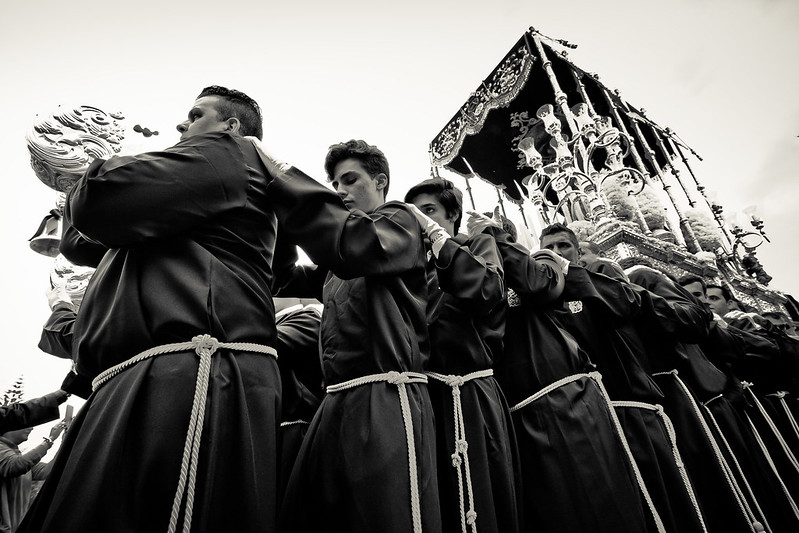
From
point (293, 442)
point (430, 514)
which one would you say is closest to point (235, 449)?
point (430, 514)

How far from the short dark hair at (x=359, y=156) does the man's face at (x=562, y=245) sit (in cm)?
158

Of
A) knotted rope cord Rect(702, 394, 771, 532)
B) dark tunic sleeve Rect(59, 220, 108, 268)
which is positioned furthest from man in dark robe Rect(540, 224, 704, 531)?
dark tunic sleeve Rect(59, 220, 108, 268)

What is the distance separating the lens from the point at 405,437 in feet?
5.11

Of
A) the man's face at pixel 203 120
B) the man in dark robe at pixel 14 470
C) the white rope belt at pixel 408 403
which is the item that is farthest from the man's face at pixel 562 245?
the man in dark robe at pixel 14 470

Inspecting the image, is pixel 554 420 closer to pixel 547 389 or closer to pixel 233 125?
pixel 547 389

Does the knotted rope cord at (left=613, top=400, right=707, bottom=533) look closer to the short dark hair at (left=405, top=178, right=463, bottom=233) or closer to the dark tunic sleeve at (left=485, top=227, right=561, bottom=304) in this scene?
the dark tunic sleeve at (left=485, top=227, right=561, bottom=304)

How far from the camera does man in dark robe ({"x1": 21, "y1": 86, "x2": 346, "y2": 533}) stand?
3.45 ft

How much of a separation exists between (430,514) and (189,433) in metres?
0.81

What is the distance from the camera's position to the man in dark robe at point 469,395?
1893mm

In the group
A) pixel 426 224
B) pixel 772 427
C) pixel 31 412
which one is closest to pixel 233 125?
pixel 426 224

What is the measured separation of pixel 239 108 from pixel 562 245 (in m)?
2.43

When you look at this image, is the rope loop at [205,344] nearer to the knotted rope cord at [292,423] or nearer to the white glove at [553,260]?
the knotted rope cord at [292,423]

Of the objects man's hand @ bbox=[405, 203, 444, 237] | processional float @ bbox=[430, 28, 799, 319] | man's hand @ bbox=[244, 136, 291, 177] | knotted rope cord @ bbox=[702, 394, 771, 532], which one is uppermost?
processional float @ bbox=[430, 28, 799, 319]

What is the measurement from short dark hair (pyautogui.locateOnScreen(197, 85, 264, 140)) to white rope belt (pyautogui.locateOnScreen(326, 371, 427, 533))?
112 centimetres
